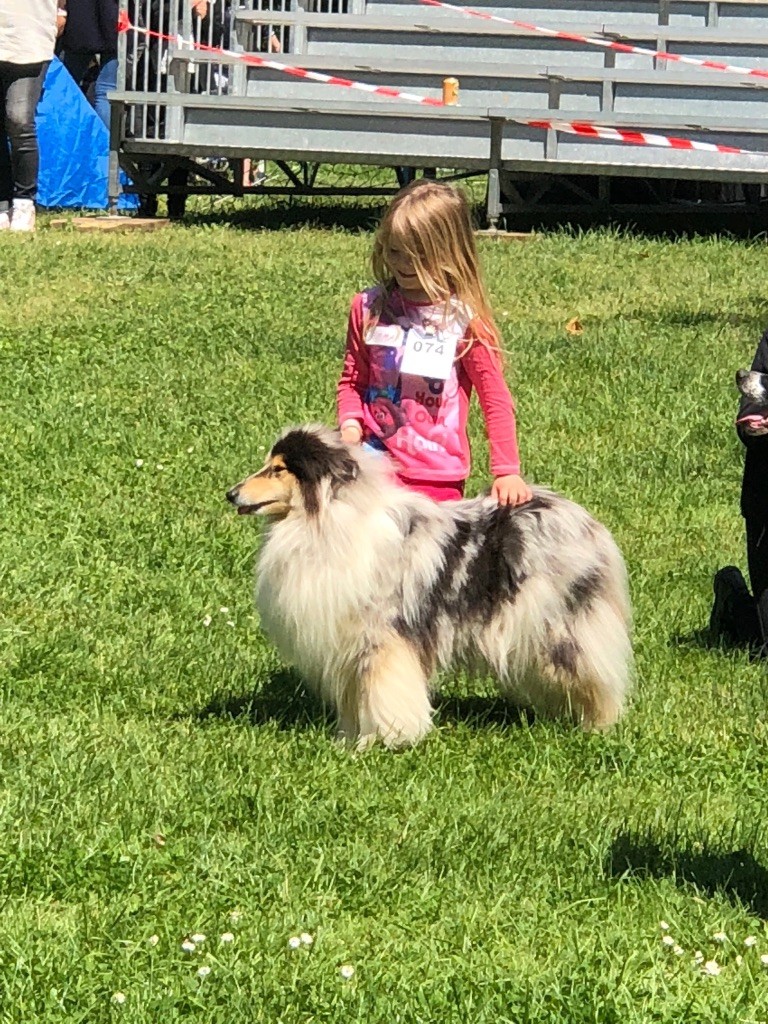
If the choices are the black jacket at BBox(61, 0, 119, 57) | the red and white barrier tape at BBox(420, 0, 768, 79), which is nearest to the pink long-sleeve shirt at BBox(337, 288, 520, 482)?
the red and white barrier tape at BBox(420, 0, 768, 79)

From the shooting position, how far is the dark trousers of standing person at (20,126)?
14078 mm

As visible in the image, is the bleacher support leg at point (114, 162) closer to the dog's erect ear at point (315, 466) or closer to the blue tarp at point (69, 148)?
the blue tarp at point (69, 148)

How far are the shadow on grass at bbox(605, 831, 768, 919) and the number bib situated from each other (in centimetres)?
168

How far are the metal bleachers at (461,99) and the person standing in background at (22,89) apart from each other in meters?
1.46

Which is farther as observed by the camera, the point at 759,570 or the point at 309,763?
the point at 759,570

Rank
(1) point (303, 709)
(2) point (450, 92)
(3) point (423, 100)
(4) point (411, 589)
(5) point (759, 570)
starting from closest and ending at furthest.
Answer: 1. (4) point (411, 589)
2. (1) point (303, 709)
3. (5) point (759, 570)
4. (3) point (423, 100)
5. (2) point (450, 92)

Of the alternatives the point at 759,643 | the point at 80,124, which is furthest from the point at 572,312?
the point at 80,124

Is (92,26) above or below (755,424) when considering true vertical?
above

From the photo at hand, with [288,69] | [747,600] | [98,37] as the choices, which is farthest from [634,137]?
[747,600]

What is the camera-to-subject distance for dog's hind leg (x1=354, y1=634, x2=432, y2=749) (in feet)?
17.4

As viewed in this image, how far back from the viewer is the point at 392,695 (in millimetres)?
5289

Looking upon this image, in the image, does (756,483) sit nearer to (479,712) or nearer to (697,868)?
(479,712)

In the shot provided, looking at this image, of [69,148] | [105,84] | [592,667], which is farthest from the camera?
[105,84]

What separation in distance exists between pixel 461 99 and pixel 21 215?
450cm
